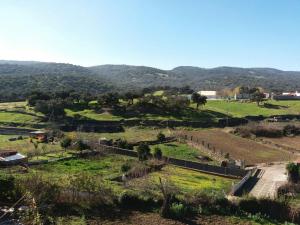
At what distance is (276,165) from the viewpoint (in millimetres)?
42594

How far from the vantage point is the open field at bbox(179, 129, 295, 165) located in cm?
4774

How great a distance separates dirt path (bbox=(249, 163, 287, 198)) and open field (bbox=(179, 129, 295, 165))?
3666 millimetres

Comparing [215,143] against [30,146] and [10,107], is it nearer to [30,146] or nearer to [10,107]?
[30,146]

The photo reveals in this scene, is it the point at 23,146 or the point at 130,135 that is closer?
the point at 23,146

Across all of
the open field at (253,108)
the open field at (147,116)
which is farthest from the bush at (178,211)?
the open field at (253,108)

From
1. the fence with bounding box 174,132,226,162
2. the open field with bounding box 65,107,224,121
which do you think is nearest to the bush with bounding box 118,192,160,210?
the fence with bounding box 174,132,226,162

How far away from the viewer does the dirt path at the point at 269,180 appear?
31.4 metres

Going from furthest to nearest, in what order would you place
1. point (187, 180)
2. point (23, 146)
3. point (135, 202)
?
point (23, 146), point (187, 180), point (135, 202)

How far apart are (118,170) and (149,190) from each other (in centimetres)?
827

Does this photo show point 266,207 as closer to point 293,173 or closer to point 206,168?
point 293,173

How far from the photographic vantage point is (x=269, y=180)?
35.8 m

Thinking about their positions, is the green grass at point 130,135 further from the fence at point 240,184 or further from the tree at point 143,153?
the fence at point 240,184

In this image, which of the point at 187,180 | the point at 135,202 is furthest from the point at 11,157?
the point at 135,202

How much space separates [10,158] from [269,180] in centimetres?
2086
